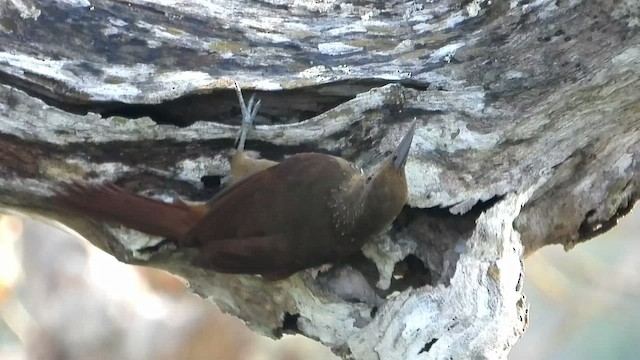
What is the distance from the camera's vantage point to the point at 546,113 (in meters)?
1.12

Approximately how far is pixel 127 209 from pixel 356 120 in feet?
1.18

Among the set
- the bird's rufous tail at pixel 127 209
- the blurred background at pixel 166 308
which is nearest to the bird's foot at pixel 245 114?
the bird's rufous tail at pixel 127 209

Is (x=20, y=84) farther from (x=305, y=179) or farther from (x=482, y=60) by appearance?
(x=482, y=60)

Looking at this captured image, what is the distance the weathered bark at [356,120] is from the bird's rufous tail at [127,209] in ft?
0.08

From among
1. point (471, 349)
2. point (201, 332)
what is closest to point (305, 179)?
point (471, 349)

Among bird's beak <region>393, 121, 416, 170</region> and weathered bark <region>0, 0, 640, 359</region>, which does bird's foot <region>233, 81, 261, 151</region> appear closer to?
weathered bark <region>0, 0, 640, 359</region>

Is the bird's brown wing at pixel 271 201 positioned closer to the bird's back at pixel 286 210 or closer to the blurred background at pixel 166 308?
the bird's back at pixel 286 210

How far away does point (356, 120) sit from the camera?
43.8 inches

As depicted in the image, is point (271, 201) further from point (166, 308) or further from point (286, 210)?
point (166, 308)

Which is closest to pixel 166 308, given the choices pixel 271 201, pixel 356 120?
pixel 271 201

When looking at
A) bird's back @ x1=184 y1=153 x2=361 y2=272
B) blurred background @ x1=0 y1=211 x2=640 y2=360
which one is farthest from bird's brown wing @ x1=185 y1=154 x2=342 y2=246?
blurred background @ x1=0 y1=211 x2=640 y2=360

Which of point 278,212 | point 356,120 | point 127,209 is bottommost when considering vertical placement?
point 127,209

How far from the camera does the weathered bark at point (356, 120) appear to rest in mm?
1038

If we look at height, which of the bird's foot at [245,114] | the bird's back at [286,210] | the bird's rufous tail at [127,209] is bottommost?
the bird's rufous tail at [127,209]
